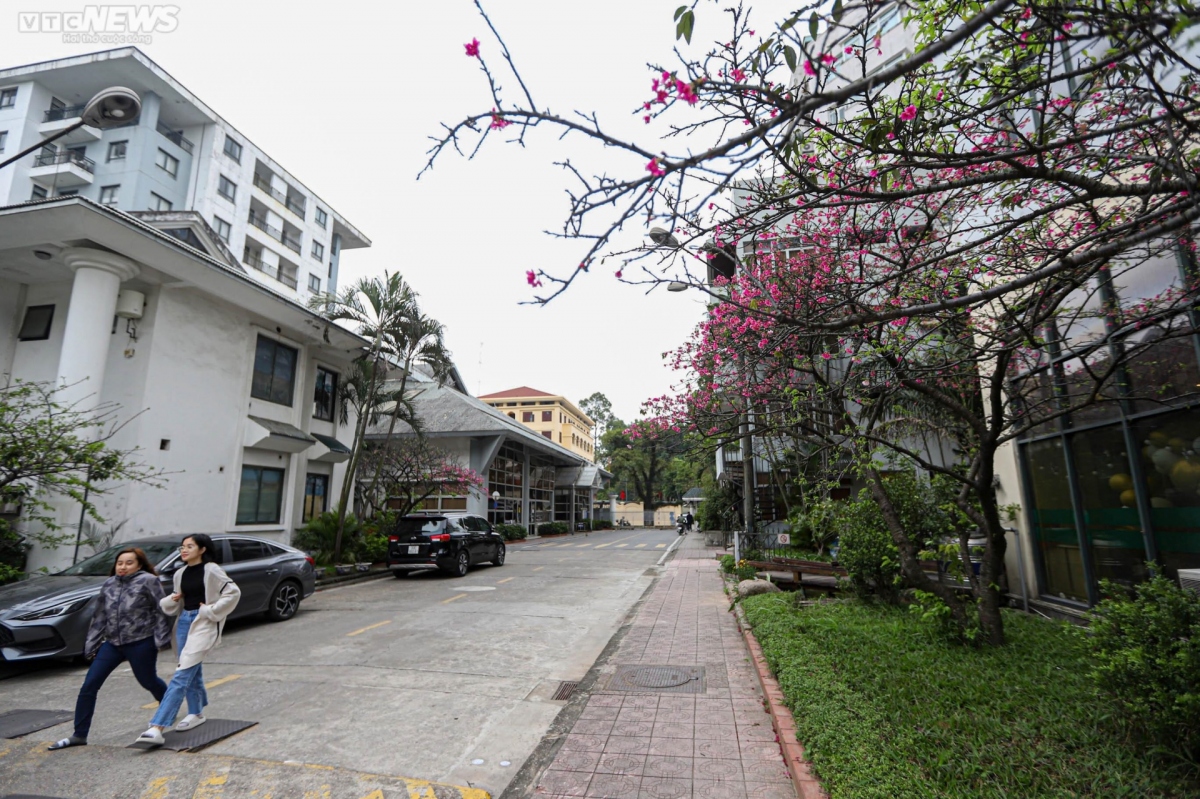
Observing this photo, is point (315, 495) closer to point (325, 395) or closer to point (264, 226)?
point (325, 395)

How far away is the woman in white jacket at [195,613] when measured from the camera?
499cm

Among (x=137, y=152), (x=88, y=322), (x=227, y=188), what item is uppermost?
(x=227, y=188)

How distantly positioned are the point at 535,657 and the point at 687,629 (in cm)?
264

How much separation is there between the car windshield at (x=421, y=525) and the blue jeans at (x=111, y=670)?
10.7 metres

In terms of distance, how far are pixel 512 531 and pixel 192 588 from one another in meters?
27.7

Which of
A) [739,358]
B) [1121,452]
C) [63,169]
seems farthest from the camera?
[63,169]

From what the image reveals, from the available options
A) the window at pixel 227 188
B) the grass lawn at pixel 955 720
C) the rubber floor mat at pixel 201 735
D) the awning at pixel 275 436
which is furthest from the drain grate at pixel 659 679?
the window at pixel 227 188

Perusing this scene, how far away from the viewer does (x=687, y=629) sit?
9.07 meters

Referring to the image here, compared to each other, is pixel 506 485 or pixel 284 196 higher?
pixel 284 196

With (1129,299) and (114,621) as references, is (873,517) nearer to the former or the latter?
(1129,299)

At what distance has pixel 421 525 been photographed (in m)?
16.0

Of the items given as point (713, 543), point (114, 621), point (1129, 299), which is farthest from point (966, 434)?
point (713, 543)

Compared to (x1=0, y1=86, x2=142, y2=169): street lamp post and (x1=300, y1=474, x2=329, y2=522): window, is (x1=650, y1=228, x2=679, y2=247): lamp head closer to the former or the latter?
(x1=0, y1=86, x2=142, y2=169): street lamp post

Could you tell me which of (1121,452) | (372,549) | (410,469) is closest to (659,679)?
(1121,452)
